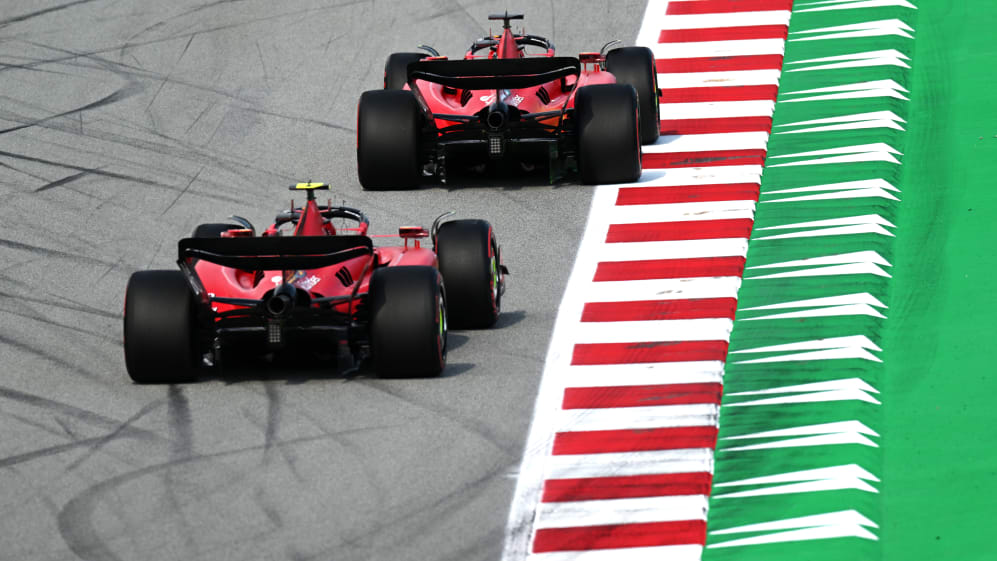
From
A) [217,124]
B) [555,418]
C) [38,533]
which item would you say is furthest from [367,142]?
[38,533]

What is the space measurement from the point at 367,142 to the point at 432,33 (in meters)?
6.04

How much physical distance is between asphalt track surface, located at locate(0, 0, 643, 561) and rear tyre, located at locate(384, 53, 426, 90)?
2.92ft

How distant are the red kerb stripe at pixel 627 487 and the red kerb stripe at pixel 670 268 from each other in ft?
14.2

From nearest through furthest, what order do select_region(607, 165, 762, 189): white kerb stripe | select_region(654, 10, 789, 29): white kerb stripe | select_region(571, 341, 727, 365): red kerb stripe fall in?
select_region(571, 341, 727, 365): red kerb stripe < select_region(607, 165, 762, 189): white kerb stripe < select_region(654, 10, 789, 29): white kerb stripe

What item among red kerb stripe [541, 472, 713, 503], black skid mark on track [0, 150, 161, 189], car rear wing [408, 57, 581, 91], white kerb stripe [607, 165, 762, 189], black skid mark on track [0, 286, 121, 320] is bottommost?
black skid mark on track [0, 286, 121, 320]

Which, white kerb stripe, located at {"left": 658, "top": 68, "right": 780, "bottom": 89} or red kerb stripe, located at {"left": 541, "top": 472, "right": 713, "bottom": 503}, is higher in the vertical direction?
white kerb stripe, located at {"left": 658, "top": 68, "right": 780, "bottom": 89}

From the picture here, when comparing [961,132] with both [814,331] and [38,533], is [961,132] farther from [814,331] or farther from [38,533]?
[38,533]

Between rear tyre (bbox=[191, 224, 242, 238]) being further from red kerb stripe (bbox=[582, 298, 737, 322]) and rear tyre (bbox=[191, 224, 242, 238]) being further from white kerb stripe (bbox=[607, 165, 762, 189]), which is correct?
white kerb stripe (bbox=[607, 165, 762, 189])

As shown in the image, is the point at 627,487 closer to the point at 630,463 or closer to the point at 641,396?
the point at 630,463

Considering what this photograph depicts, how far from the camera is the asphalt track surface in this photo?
457 inches

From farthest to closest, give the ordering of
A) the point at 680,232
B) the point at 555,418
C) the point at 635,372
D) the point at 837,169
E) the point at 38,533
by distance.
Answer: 1. the point at 837,169
2. the point at 680,232
3. the point at 635,372
4. the point at 555,418
5. the point at 38,533

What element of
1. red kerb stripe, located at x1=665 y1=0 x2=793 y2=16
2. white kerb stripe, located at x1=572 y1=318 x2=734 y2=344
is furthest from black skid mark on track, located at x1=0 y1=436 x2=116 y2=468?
red kerb stripe, located at x1=665 y1=0 x2=793 y2=16

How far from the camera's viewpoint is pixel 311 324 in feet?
44.0

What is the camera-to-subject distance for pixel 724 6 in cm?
2473
